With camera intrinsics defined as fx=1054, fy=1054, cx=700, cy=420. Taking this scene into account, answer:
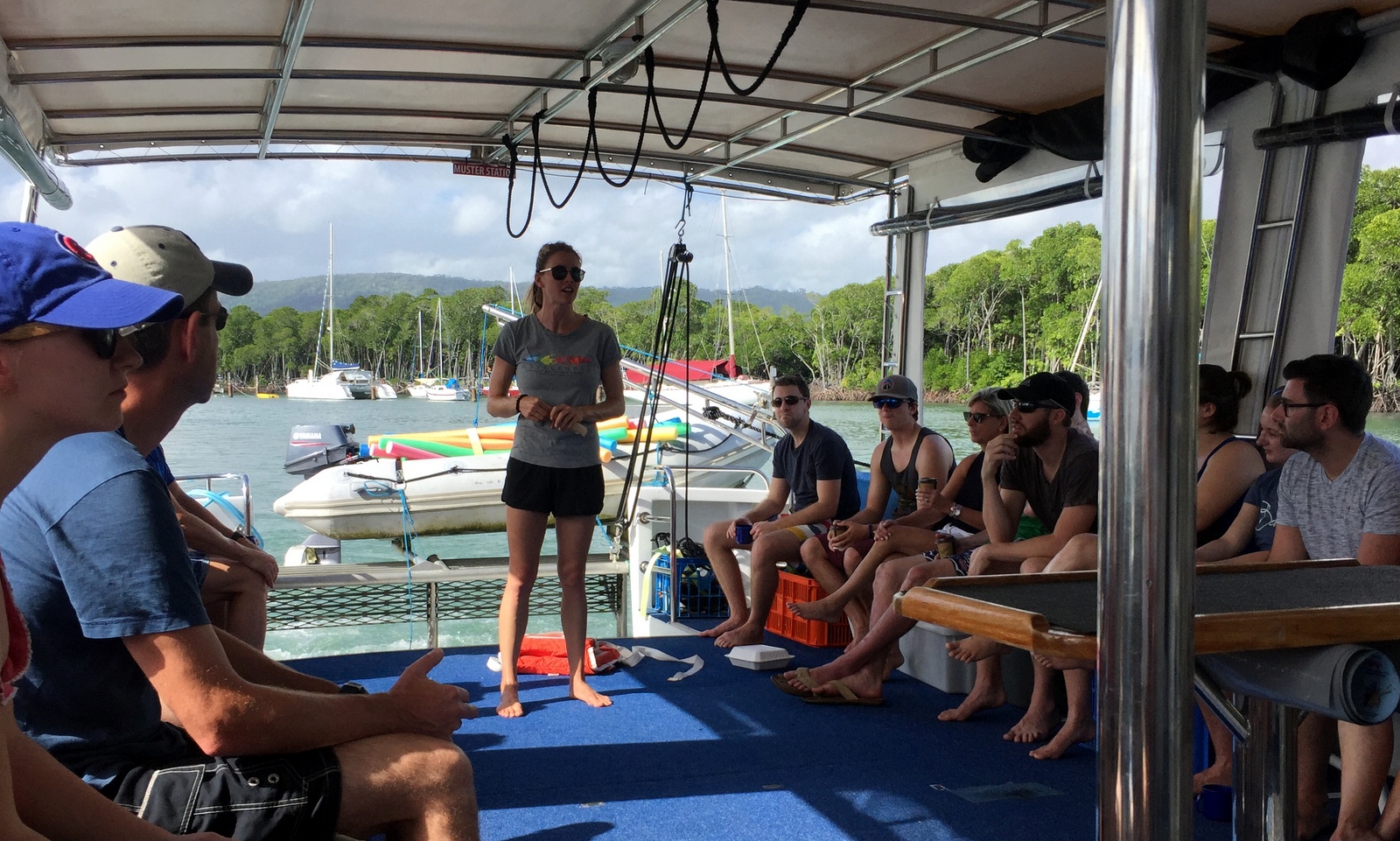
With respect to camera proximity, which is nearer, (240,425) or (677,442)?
(677,442)

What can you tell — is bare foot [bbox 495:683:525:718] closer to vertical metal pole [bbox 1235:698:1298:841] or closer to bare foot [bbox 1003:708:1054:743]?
bare foot [bbox 1003:708:1054:743]

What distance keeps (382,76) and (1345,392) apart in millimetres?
4035

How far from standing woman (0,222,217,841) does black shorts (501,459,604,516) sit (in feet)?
8.82

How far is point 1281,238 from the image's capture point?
4.65 m

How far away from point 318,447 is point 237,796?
42.5 ft

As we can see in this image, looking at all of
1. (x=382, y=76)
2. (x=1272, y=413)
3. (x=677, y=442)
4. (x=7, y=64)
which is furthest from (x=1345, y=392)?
(x=677, y=442)

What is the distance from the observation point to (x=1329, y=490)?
2703mm

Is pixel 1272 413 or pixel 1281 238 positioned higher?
pixel 1281 238

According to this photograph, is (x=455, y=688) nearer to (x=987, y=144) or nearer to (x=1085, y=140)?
(x=1085, y=140)

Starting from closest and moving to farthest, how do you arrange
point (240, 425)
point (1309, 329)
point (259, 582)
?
point (259, 582)
point (1309, 329)
point (240, 425)

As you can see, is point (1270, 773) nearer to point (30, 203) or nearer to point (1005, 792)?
point (1005, 792)

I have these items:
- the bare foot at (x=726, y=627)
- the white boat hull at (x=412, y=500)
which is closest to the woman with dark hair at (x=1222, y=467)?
the bare foot at (x=726, y=627)

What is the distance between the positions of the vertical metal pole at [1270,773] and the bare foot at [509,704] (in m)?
2.58

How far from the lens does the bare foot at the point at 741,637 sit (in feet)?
15.6
